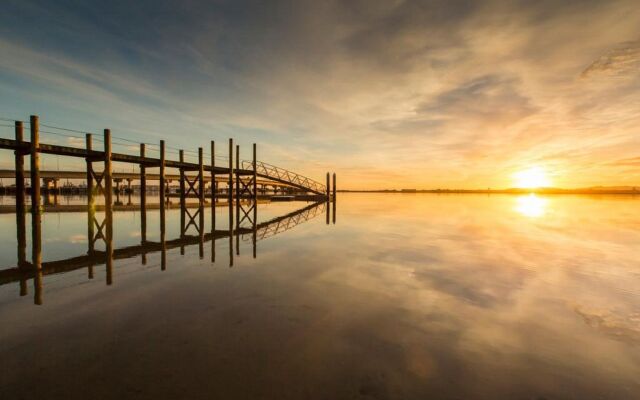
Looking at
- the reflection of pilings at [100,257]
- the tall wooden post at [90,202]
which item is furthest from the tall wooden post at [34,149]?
the reflection of pilings at [100,257]

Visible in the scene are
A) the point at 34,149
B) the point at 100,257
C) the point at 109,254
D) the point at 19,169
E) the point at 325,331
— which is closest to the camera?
the point at 325,331

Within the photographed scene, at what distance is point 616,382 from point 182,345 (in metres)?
5.39

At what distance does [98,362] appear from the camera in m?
3.57

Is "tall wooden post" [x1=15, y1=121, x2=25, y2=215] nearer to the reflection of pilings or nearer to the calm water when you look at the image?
the calm water

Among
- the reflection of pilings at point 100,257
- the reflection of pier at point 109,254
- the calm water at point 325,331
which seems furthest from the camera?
the reflection of pilings at point 100,257

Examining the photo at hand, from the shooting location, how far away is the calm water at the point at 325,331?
10.6 feet

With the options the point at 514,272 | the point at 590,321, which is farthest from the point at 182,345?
the point at 514,272

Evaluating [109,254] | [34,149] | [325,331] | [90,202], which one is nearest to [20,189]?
[34,149]

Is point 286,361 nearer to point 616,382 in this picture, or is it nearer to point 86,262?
point 616,382

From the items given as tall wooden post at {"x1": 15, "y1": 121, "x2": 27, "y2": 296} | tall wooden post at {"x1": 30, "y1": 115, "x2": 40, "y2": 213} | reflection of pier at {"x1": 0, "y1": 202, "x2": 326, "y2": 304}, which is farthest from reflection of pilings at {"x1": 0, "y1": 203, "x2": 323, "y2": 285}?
tall wooden post at {"x1": 30, "y1": 115, "x2": 40, "y2": 213}

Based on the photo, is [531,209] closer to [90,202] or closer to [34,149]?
[90,202]

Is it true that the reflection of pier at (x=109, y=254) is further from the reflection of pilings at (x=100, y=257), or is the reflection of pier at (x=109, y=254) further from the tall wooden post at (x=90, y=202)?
the tall wooden post at (x=90, y=202)

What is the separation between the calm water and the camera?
3217mm

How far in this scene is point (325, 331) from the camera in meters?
4.53
